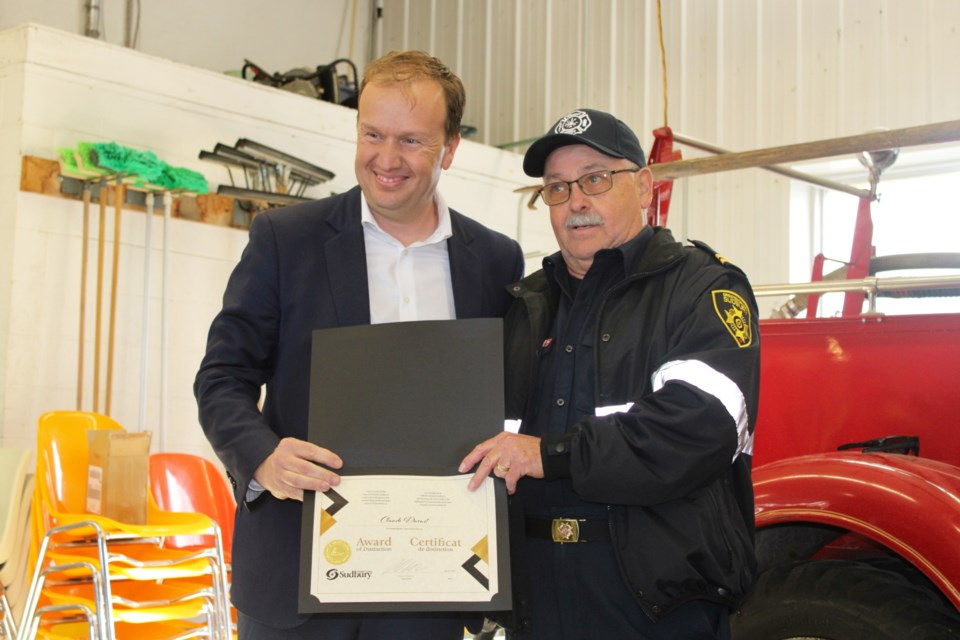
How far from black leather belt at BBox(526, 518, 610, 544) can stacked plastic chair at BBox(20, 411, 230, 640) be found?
2340 millimetres

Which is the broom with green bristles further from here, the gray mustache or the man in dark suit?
the gray mustache

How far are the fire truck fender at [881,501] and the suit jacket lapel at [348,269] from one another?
1.12 metres

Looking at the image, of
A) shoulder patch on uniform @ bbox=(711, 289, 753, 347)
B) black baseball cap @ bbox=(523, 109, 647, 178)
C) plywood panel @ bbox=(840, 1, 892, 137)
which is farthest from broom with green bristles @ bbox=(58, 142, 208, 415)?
plywood panel @ bbox=(840, 1, 892, 137)

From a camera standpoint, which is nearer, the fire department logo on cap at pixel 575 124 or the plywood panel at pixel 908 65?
the fire department logo on cap at pixel 575 124

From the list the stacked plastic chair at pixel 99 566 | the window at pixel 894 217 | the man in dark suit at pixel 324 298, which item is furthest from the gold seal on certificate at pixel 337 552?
the window at pixel 894 217

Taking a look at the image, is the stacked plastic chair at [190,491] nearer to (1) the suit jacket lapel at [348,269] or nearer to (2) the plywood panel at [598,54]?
(1) the suit jacket lapel at [348,269]

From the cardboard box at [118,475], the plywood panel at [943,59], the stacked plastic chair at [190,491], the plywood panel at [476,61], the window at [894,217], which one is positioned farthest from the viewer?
the plywood panel at [476,61]

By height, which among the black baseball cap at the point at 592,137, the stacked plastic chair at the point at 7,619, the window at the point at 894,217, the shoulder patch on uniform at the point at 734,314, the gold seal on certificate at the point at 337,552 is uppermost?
the window at the point at 894,217

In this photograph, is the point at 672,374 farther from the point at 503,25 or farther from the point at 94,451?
the point at 503,25

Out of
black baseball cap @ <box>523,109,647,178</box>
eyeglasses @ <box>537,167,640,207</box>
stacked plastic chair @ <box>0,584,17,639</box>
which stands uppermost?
black baseball cap @ <box>523,109,647,178</box>

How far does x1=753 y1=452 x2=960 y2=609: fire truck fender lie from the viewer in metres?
2.21

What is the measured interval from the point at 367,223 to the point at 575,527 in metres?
0.76

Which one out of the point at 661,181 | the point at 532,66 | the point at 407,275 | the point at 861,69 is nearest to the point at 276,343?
the point at 407,275

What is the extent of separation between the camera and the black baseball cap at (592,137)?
2.07m
